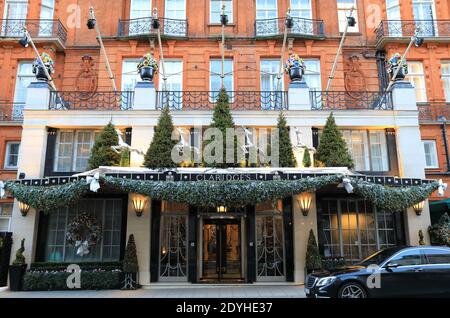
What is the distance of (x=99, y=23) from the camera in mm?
19328

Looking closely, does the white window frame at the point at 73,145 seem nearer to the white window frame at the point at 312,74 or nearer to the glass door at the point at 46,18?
the glass door at the point at 46,18

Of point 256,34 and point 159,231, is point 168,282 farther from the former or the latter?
point 256,34

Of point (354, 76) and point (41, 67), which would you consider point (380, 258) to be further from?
point (41, 67)

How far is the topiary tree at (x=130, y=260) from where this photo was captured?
13273 mm

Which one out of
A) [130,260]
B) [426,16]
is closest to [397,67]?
[426,16]

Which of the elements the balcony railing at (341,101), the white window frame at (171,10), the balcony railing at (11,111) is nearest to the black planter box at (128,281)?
the balcony railing at (341,101)

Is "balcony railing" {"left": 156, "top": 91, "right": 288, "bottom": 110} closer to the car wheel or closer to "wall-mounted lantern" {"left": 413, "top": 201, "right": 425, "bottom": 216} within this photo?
"wall-mounted lantern" {"left": 413, "top": 201, "right": 425, "bottom": 216}

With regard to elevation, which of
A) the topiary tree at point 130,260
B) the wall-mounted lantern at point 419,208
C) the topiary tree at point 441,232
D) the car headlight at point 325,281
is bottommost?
the car headlight at point 325,281

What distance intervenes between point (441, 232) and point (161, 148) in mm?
→ 10990

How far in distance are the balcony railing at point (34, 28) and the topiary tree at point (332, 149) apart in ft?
47.8

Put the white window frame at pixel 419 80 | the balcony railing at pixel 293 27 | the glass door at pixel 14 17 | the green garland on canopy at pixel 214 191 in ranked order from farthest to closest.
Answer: the glass door at pixel 14 17 < the white window frame at pixel 419 80 < the balcony railing at pixel 293 27 < the green garland on canopy at pixel 214 191

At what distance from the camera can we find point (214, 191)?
12.2m

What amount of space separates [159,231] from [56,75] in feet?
36.0

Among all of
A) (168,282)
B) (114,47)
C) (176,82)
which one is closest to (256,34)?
(176,82)
